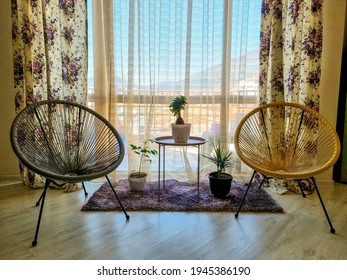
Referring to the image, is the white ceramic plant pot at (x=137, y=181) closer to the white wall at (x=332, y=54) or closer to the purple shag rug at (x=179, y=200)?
the purple shag rug at (x=179, y=200)

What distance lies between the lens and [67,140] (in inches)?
83.9

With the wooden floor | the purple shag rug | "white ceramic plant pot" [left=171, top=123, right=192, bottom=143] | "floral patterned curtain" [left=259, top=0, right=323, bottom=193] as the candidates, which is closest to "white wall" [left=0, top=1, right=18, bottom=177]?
the wooden floor

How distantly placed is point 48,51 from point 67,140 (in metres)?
0.77

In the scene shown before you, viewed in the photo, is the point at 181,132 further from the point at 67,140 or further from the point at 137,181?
the point at 67,140

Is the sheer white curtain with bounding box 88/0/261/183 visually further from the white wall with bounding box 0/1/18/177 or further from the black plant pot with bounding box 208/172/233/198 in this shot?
the white wall with bounding box 0/1/18/177

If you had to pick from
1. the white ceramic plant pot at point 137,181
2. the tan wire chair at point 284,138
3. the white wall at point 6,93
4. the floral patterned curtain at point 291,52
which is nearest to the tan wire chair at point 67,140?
the white ceramic plant pot at point 137,181

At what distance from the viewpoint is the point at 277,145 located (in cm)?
233

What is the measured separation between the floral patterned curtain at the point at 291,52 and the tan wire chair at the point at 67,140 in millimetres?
1392

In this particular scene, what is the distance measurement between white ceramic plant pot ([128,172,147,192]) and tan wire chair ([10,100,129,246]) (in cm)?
38

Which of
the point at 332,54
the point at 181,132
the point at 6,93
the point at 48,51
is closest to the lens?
the point at 181,132

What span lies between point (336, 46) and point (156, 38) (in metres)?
1.60

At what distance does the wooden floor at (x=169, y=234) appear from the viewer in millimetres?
1440

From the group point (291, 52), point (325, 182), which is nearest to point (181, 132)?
point (291, 52)

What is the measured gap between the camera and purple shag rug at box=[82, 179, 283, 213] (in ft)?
6.52
